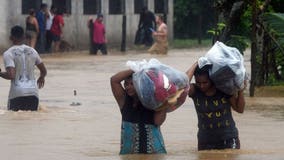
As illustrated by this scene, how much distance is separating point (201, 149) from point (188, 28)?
42.3 metres

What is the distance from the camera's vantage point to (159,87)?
8477 mm

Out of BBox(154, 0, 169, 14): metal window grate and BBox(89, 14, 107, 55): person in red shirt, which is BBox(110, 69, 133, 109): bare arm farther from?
BBox(154, 0, 169, 14): metal window grate

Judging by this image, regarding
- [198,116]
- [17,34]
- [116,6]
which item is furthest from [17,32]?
[116,6]

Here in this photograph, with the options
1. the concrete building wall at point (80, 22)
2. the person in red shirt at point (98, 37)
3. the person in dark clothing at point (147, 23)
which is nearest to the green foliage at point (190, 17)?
the concrete building wall at point (80, 22)

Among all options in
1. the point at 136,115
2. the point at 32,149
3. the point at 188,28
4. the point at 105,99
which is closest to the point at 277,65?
the point at 105,99

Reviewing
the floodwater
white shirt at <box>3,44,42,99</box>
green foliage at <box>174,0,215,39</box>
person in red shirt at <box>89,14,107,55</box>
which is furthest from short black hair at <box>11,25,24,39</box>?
green foliage at <box>174,0,215,39</box>

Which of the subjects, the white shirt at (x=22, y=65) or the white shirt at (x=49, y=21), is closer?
the white shirt at (x=22, y=65)

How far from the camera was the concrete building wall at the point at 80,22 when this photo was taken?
35.4 meters

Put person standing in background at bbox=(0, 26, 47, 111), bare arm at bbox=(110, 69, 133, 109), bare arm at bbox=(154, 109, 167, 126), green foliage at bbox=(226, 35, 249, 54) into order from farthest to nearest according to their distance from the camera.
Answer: green foliage at bbox=(226, 35, 249, 54)
person standing in background at bbox=(0, 26, 47, 111)
bare arm at bbox=(110, 69, 133, 109)
bare arm at bbox=(154, 109, 167, 126)

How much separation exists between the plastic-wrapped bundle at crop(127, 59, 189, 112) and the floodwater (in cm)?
48

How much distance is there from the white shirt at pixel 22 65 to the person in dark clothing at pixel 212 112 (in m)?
4.52

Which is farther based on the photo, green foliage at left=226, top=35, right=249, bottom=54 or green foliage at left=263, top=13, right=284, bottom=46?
green foliage at left=226, top=35, right=249, bottom=54

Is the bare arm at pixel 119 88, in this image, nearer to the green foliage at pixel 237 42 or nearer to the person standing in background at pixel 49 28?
the green foliage at pixel 237 42

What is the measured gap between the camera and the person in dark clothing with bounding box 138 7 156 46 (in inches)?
1599
